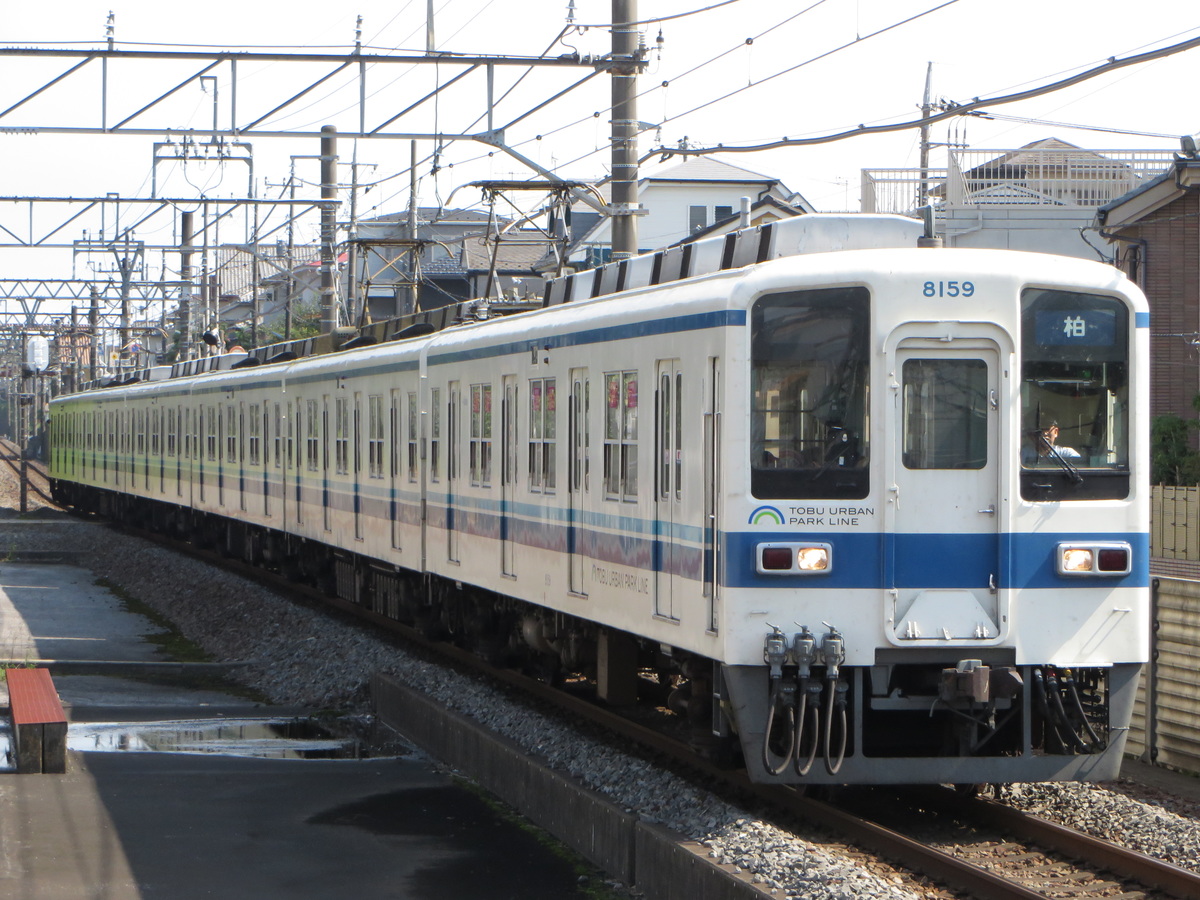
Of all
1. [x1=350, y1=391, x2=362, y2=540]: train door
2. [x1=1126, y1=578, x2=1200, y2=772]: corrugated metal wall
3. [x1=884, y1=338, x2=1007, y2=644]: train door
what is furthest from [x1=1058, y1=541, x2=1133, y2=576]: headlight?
[x1=350, y1=391, x2=362, y2=540]: train door

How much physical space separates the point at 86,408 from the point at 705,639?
32283mm

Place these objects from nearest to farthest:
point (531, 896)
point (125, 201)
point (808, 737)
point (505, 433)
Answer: point (531, 896)
point (808, 737)
point (505, 433)
point (125, 201)

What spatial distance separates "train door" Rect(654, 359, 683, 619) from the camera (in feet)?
27.2

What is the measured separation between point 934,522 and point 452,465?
586 cm

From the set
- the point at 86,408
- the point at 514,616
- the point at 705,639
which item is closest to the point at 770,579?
the point at 705,639

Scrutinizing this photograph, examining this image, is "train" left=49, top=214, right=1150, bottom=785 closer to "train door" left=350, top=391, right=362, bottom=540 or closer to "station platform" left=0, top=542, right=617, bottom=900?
"station platform" left=0, top=542, right=617, bottom=900

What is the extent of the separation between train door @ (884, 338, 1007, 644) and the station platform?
198 cm

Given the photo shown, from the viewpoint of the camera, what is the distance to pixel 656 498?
859 cm

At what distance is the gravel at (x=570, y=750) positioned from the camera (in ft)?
21.2

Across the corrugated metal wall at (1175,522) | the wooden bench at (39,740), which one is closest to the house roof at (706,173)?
the corrugated metal wall at (1175,522)

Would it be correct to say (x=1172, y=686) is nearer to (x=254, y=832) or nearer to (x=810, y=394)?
(x=810, y=394)

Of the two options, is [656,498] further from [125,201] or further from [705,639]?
[125,201]

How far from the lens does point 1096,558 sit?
304 inches

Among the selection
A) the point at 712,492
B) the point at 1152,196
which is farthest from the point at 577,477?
the point at 1152,196
